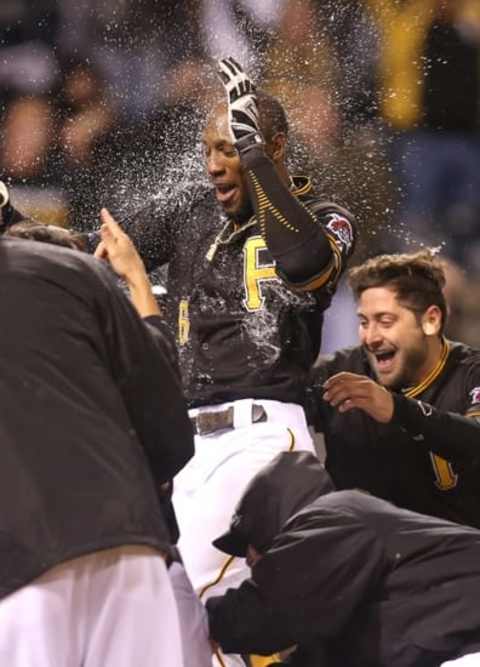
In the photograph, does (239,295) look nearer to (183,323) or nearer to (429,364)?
(183,323)

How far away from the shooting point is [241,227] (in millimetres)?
3182

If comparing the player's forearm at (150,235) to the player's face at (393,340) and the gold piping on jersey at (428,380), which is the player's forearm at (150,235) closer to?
the player's face at (393,340)

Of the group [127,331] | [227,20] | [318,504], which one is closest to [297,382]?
[318,504]

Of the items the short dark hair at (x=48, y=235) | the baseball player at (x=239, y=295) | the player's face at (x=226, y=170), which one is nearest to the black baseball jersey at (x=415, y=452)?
the baseball player at (x=239, y=295)

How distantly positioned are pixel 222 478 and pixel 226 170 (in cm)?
76

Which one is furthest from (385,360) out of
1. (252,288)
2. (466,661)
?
(466,661)

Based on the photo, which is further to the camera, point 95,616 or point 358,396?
point 358,396

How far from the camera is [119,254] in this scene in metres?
2.48

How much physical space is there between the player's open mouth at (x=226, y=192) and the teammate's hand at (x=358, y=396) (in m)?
0.53

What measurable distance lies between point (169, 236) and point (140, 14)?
2.06 metres

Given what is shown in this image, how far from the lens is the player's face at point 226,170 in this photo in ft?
10.2

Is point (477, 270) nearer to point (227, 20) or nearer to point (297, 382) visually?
point (227, 20)

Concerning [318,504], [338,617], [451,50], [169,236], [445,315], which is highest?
[451,50]

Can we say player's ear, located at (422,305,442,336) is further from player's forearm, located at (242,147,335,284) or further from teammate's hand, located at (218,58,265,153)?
teammate's hand, located at (218,58,265,153)
